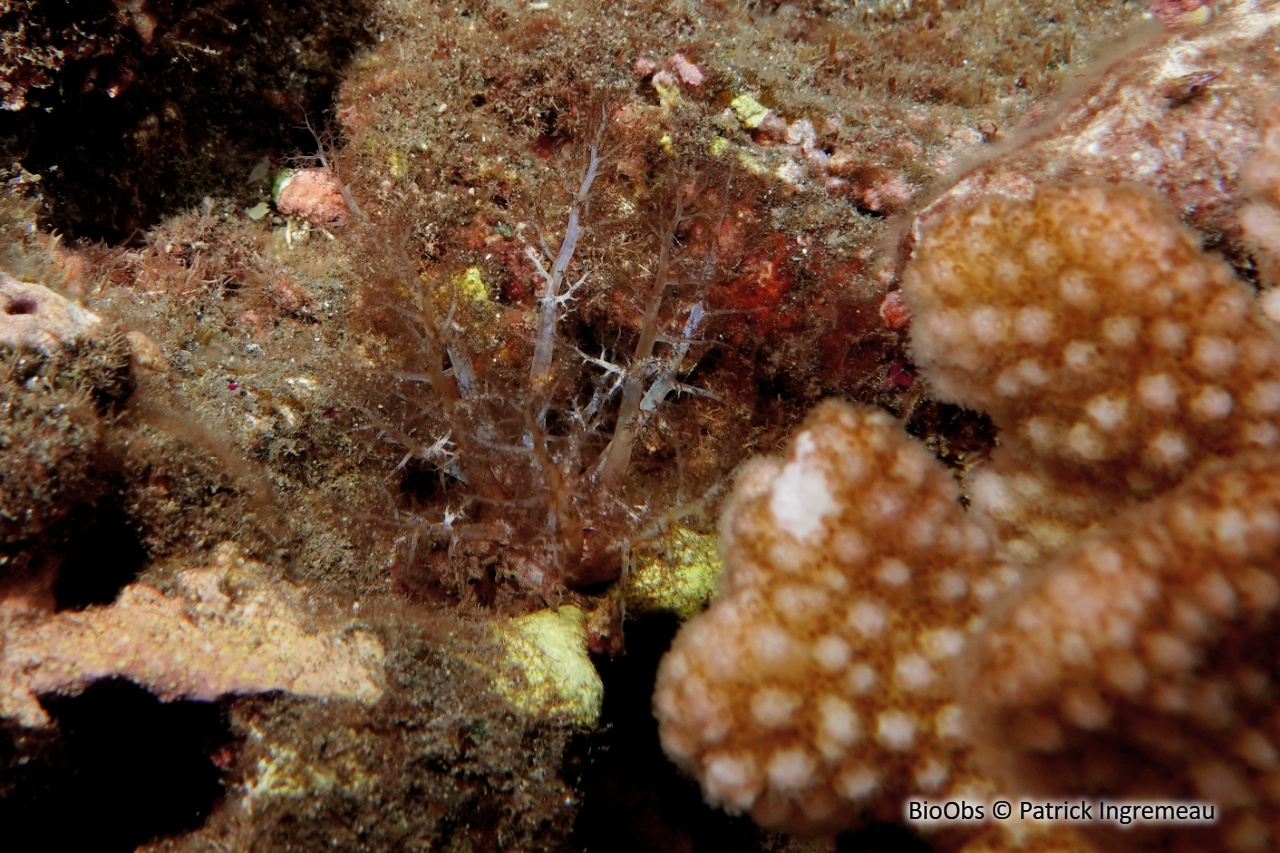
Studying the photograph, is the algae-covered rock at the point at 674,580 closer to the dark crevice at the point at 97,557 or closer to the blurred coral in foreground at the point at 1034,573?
the blurred coral in foreground at the point at 1034,573

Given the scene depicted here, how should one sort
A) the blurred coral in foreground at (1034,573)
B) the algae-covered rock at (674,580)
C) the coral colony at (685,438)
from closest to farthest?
the blurred coral in foreground at (1034,573), the coral colony at (685,438), the algae-covered rock at (674,580)

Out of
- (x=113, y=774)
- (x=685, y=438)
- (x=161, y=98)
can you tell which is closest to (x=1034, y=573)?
(x=685, y=438)

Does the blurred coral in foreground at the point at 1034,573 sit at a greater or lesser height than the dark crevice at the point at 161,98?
lesser

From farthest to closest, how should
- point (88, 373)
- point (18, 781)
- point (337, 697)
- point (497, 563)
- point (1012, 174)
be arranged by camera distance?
point (497, 563) < point (1012, 174) < point (88, 373) < point (337, 697) < point (18, 781)

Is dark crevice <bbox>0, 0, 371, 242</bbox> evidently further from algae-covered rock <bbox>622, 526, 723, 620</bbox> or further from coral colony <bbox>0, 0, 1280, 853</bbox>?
algae-covered rock <bbox>622, 526, 723, 620</bbox>

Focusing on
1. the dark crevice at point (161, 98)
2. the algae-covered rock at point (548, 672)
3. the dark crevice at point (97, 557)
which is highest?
the dark crevice at point (161, 98)

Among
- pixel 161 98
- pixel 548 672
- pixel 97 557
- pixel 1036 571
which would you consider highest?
pixel 161 98

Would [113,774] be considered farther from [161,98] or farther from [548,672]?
[161,98]

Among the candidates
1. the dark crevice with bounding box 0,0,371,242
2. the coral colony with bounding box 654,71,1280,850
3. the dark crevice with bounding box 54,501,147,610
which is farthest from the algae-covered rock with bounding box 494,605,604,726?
the dark crevice with bounding box 0,0,371,242

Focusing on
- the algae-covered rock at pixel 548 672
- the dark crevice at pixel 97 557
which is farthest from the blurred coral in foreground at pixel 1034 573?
the dark crevice at pixel 97 557

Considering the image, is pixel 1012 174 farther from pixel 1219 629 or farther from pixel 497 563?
pixel 497 563

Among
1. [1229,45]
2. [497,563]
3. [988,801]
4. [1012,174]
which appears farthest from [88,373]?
[1229,45]
